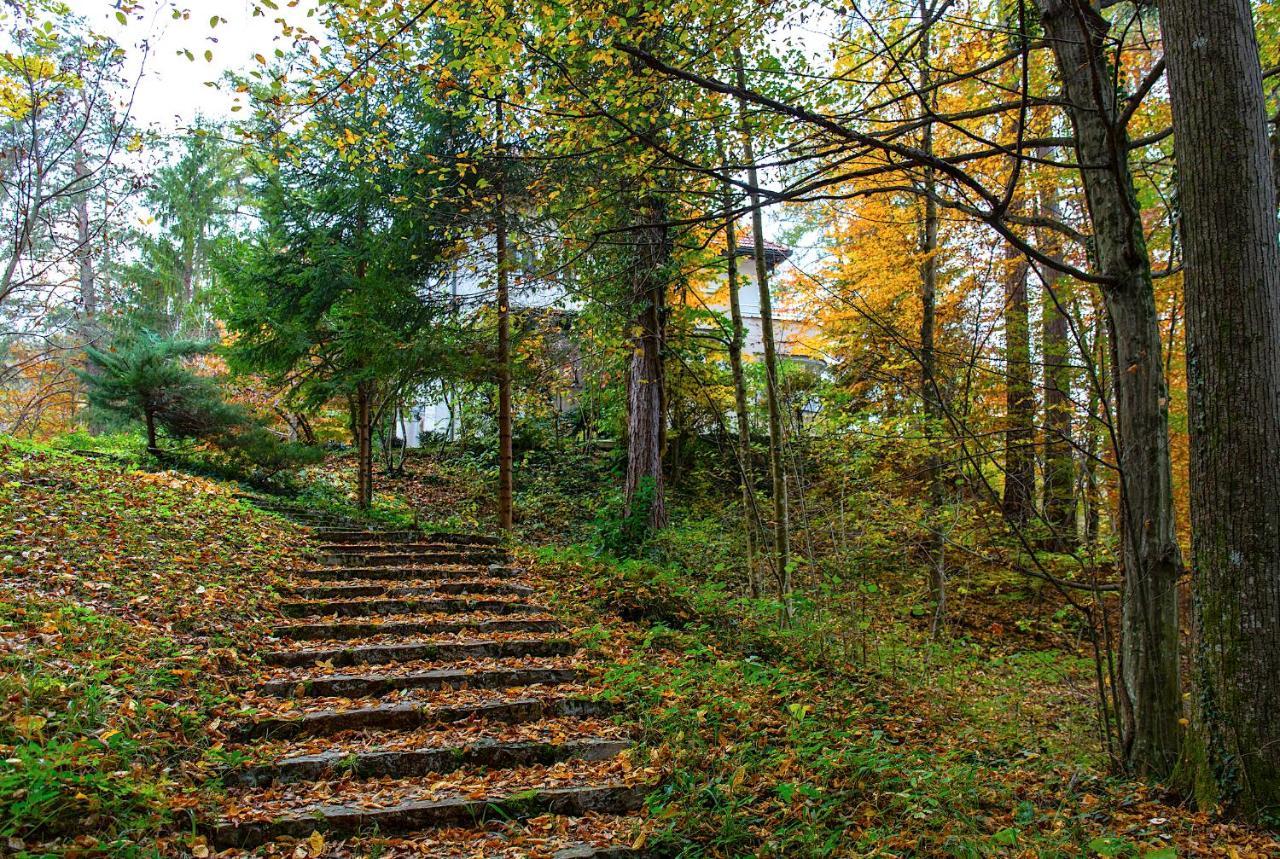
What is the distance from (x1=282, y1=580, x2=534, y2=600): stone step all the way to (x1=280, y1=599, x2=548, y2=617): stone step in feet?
0.84

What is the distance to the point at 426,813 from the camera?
331 cm

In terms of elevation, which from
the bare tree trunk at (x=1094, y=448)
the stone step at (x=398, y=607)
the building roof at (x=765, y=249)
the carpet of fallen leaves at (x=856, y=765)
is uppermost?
the building roof at (x=765, y=249)

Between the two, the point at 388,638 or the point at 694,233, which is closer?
the point at 388,638

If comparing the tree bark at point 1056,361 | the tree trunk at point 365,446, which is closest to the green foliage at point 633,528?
the tree trunk at point 365,446

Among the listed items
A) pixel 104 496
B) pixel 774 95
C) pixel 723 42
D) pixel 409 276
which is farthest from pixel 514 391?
pixel 723 42

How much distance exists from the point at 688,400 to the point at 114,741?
35.8ft

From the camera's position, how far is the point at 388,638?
18.0 ft

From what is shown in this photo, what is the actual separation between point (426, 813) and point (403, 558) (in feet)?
16.2

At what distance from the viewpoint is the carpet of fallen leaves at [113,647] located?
2.80 meters

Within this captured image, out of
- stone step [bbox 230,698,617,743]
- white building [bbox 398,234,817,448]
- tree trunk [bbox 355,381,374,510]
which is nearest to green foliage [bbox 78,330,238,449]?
tree trunk [bbox 355,381,374,510]

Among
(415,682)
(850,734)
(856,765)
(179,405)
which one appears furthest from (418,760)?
(179,405)

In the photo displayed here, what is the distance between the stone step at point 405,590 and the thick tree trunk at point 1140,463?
4958mm

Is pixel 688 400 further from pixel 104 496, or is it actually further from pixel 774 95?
pixel 104 496

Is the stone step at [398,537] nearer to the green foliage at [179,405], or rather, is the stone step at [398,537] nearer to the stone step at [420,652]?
the green foliage at [179,405]
